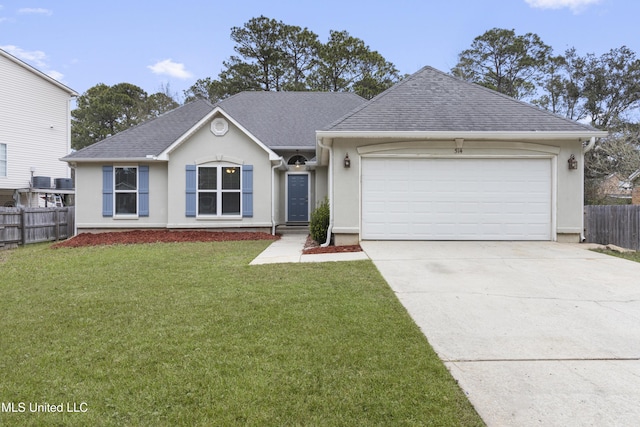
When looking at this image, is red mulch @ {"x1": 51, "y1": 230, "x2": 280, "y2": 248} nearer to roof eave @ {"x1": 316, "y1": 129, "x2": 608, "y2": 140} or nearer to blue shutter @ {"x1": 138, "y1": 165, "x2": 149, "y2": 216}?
blue shutter @ {"x1": 138, "y1": 165, "x2": 149, "y2": 216}

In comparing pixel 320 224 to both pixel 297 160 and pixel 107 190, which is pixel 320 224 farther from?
pixel 107 190

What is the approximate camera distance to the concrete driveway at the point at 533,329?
252 cm

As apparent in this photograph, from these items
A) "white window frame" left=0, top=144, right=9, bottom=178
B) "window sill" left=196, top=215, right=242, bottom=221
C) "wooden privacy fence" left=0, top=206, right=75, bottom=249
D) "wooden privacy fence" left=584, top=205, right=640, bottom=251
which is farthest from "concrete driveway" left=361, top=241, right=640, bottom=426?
"white window frame" left=0, top=144, right=9, bottom=178

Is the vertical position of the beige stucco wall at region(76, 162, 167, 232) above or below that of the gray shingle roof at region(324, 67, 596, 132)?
below


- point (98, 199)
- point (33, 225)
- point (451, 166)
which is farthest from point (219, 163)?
point (451, 166)

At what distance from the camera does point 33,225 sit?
12406 millimetres

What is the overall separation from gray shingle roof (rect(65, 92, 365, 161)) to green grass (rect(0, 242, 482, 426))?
332 inches

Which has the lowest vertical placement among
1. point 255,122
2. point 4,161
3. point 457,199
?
Result: point 457,199

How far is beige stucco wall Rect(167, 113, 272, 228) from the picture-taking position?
41.2ft

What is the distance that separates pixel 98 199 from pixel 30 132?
892 cm

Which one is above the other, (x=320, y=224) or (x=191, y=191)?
(x=191, y=191)

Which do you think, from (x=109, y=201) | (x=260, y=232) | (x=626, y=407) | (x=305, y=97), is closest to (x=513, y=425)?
(x=626, y=407)

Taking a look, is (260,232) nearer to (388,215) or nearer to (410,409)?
(388,215)

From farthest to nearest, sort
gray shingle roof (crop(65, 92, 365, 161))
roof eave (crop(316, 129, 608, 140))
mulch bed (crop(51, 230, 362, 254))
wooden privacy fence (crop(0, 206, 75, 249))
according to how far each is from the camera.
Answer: gray shingle roof (crop(65, 92, 365, 161)) → wooden privacy fence (crop(0, 206, 75, 249)) → mulch bed (crop(51, 230, 362, 254)) → roof eave (crop(316, 129, 608, 140))
